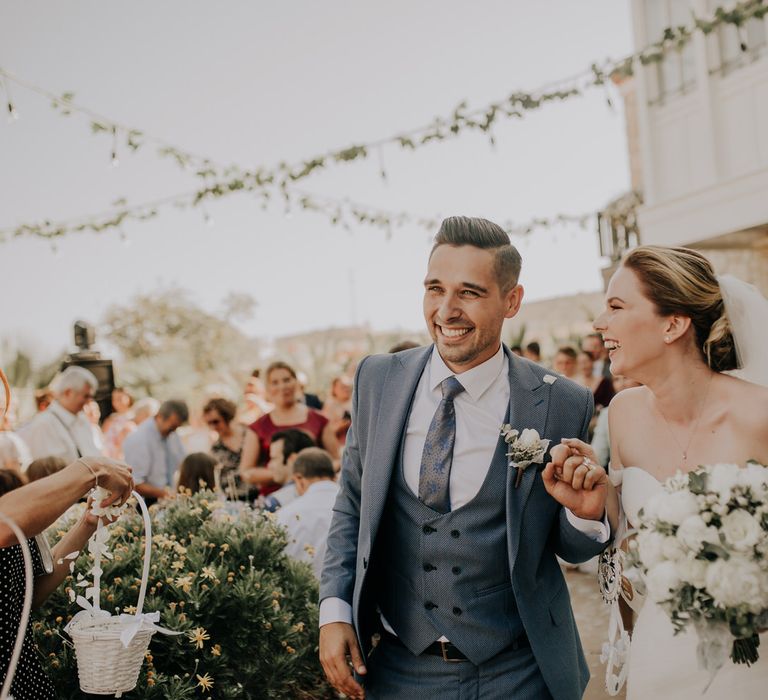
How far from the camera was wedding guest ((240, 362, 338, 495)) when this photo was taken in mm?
6328

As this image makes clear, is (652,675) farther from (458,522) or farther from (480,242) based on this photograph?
(480,242)

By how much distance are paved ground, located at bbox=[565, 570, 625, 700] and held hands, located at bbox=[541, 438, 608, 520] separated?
2.77m

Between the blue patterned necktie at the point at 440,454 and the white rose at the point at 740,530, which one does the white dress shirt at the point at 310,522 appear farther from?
the white rose at the point at 740,530

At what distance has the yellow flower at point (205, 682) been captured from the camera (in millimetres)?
2927

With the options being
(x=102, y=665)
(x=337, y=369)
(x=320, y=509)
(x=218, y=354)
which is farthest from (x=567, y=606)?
(x=218, y=354)

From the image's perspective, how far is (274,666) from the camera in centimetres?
339

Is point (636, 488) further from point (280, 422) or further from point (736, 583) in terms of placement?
point (280, 422)

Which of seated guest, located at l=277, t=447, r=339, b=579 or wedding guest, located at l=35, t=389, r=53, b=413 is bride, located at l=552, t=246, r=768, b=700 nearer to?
seated guest, located at l=277, t=447, r=339, b=579

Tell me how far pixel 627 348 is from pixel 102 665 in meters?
1.84

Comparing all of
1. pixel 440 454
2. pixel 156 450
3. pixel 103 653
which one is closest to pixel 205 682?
pixel 103 653

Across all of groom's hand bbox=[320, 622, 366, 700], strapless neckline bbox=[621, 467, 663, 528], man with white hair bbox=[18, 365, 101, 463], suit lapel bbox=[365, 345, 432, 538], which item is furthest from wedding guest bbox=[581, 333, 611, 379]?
groom's hand bbox=[320, 622, 366, 700]

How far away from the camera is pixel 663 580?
1.86m

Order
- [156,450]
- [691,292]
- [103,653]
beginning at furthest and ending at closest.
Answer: [156,450]
[691,292]
[103,653]

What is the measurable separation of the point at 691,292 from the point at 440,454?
3.31 ft
